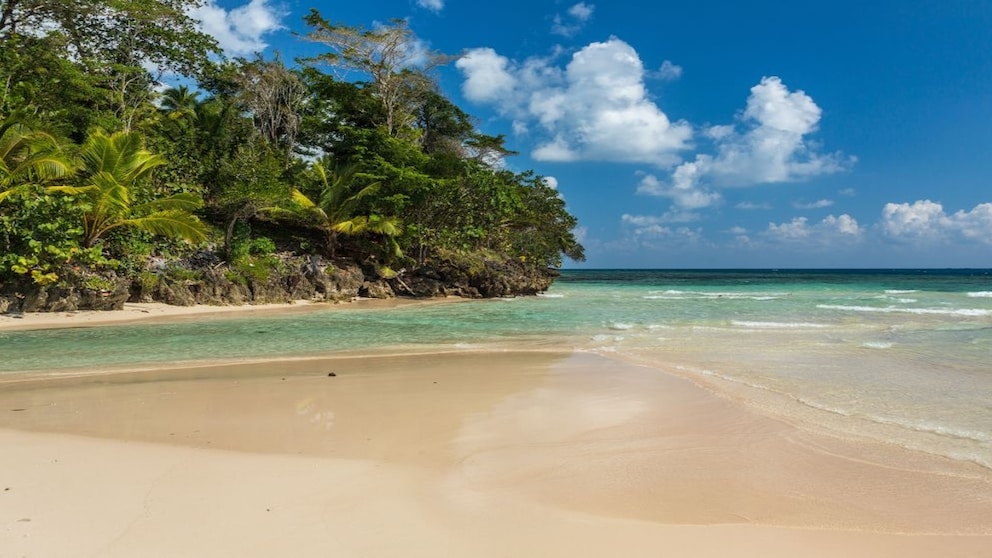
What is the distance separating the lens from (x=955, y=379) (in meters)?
7.39

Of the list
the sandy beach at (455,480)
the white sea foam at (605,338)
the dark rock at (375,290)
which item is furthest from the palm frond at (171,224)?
the white sea foam at (605,338)

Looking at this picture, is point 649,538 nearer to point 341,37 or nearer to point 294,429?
point 294,429

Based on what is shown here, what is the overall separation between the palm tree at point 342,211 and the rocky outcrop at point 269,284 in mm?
1765

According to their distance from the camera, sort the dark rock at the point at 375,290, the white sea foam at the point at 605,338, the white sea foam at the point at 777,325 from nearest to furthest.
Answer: the white sea foam at the point at 605,338 → the white sea foam at the point at 777,325 → the dark rock at the point at 375,290

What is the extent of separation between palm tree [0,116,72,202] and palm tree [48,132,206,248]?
0.61m

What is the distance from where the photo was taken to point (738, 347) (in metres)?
10.4

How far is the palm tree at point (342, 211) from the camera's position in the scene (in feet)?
81.9

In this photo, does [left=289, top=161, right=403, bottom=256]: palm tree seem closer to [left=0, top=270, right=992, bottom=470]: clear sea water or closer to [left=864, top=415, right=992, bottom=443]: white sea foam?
[left=0, top=270, right=992, bottom=470]: clear sea water

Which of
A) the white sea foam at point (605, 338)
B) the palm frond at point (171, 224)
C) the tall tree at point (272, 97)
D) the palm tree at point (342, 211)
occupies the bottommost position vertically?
the white sea foam at point (605, 338)

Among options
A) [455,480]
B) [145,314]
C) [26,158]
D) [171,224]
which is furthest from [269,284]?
[455,480]

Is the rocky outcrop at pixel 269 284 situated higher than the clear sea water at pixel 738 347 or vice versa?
the rocky outcrop at pixel 269 284

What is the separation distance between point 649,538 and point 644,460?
1.32m

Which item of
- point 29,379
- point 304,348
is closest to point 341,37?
point 304,348

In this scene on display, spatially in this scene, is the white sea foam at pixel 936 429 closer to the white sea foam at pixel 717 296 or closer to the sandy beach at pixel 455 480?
the sandy beach at pixel 455 480
